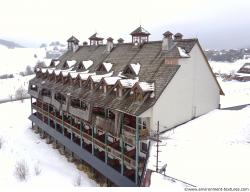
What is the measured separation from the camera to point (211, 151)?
24234 mm

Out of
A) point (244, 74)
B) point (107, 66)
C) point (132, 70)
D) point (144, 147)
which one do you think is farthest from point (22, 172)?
point (244, 74)

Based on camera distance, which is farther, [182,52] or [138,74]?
[138,74]

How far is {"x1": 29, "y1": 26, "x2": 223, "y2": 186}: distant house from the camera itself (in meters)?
27.3

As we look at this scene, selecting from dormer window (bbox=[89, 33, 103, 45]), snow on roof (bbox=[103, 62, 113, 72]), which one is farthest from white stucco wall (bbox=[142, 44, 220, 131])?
dormer window (bbox=[89, 33, 103, 45])

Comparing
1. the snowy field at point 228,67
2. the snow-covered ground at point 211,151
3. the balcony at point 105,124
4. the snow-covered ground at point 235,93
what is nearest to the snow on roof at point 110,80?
the balcony at point 105,124

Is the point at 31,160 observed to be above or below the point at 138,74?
below

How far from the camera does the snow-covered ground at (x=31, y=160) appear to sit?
31.9m

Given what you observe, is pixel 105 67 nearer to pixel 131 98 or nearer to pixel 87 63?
pixel 87 63

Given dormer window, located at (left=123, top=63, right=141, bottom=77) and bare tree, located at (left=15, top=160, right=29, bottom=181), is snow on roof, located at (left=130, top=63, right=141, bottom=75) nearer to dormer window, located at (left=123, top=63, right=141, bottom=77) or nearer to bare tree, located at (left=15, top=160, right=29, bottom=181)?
dormer window, located at (left=123, top=63, right=141, bottom=77)

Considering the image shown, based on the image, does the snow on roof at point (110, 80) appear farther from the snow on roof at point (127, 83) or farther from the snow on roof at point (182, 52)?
the snow on roof at point (182, 52)

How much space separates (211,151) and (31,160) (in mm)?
23536

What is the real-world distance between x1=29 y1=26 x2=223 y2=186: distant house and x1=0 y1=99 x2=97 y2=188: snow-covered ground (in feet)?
6.57

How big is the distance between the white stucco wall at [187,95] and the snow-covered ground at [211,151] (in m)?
1.01

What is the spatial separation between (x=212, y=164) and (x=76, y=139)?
2120 cm
